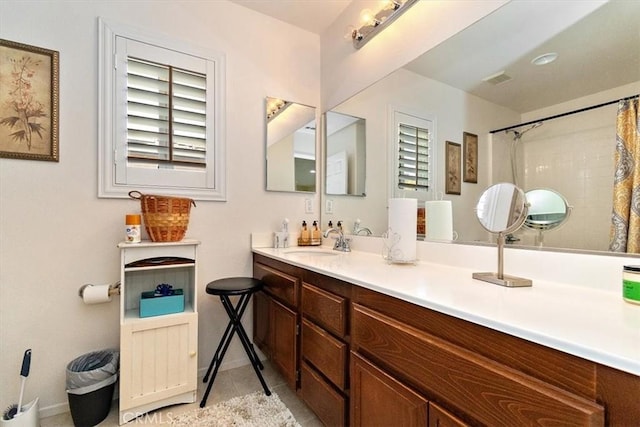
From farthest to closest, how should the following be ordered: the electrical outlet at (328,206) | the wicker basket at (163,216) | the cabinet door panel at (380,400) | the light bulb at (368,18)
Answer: the electrical outlet at (328,206)
the light bulb at (368,18)
the wicker basket at (163,216)
the cabinet door panel at (380,400)

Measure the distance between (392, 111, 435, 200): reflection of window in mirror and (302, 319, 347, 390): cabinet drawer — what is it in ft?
2.79

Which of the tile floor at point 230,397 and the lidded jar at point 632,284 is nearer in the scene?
the lidded jar at point 632,284

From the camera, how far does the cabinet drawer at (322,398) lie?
1.15 m

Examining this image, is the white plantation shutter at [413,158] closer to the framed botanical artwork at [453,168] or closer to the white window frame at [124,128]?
the framed botanical artwork at [453,168]

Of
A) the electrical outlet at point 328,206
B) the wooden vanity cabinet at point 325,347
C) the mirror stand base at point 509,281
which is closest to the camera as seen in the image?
the mirror stand base at point 509,281

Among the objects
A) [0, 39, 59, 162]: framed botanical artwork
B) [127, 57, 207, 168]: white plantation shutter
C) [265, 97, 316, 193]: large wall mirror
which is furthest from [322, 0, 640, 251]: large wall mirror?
[0, 39, 59, 162]: framed botanical artwork

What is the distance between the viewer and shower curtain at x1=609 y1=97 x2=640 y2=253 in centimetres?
85

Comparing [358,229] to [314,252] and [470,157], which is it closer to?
[314,252]

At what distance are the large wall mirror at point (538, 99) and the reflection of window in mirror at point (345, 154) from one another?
0.52 meters

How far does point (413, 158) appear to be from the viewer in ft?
5.28

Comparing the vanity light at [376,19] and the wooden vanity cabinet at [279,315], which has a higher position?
the vanity light at [376,19]

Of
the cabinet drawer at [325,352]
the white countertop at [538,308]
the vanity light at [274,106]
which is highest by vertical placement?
the vanity light at [274,106]

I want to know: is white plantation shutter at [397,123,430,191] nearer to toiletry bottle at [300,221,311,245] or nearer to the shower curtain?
the shower curtain

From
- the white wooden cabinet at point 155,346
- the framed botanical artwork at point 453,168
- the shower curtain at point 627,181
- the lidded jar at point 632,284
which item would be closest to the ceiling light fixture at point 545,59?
the shower curtain at point 627,181
